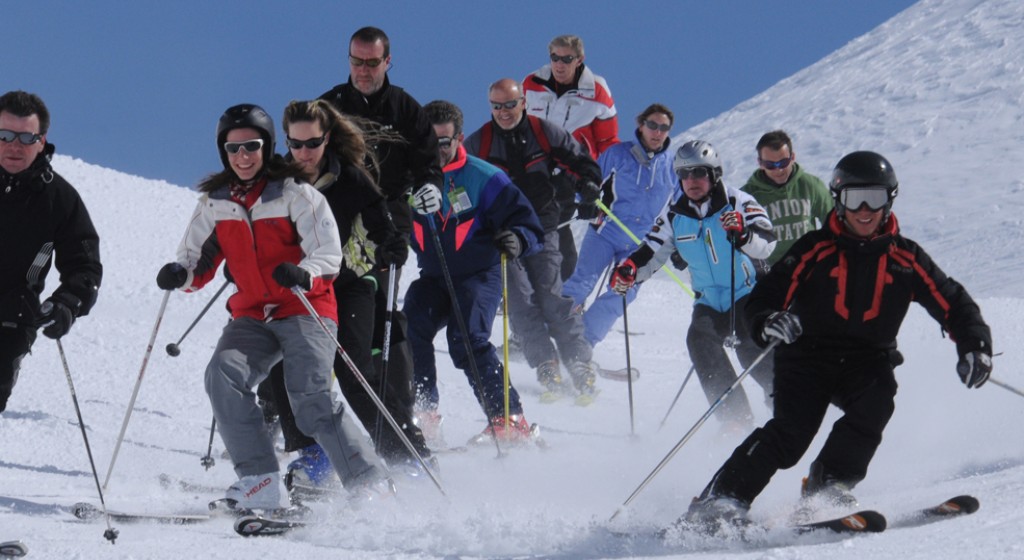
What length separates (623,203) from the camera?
38.1 feet

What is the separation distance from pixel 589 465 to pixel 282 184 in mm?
2893

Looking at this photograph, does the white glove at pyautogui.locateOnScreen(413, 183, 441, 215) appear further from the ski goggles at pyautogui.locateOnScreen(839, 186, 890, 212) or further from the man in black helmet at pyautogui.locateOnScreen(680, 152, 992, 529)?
the ski goggles at pyautogui.locateOnScreen(839, 186, 890, 212)

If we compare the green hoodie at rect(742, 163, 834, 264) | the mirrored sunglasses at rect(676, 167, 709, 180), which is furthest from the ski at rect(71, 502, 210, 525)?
the green hoodie at rect(742, 163, 834, 264)

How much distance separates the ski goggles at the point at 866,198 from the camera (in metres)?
5.73

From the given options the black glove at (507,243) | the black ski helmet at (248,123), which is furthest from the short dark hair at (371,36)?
the black ski helmet at (248,123)

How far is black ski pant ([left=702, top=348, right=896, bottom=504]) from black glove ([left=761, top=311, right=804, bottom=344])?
264 mm

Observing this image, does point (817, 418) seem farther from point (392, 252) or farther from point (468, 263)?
point (468, 263)

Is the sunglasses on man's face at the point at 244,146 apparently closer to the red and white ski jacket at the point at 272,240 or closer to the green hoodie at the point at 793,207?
the red and white ski jacket at the point at 272,240

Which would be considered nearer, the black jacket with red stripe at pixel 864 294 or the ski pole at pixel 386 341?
the black jacket with red stripe at pixel 864 294

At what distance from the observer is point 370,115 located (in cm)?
771

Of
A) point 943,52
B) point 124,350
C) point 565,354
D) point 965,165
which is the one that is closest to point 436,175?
point 565,354

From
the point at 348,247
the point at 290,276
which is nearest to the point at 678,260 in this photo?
the point at 348,247

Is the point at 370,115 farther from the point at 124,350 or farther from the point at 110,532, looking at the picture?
the point at 124,350

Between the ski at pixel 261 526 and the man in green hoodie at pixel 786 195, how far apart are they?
4.88m
